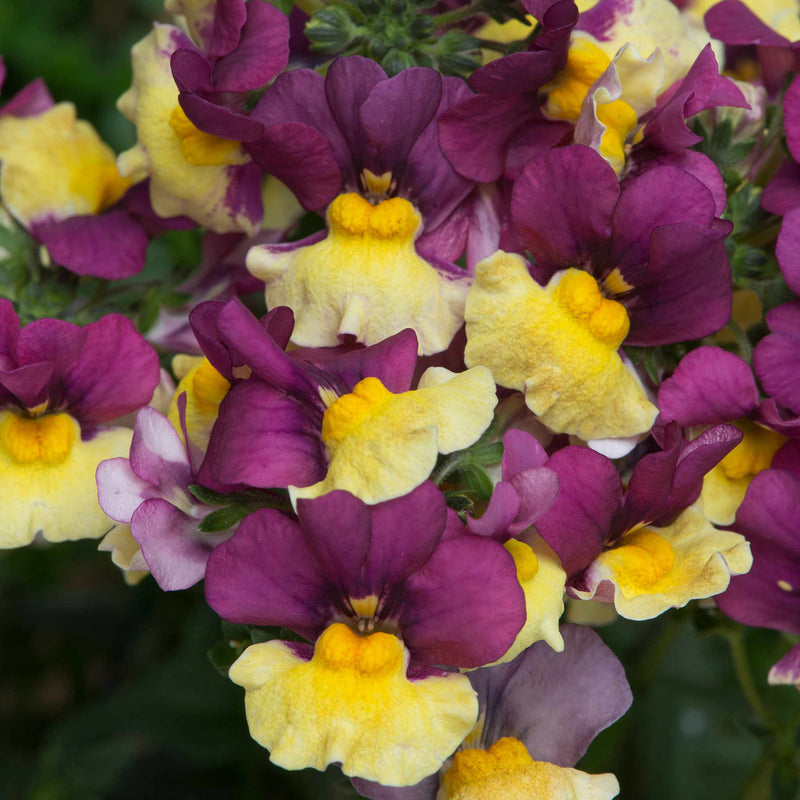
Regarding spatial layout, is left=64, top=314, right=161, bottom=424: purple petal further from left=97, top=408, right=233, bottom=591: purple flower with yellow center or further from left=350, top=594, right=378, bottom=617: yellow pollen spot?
left=350, top=594, right=378, bottom=617: yellow pollen spot

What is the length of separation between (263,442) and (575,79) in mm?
286

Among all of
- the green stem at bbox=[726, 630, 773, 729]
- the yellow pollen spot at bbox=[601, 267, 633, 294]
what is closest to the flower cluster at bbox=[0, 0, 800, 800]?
the yellow pollen spot at bbox=[601, 267, 633, 294]

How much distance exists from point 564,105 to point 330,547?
0.30 m

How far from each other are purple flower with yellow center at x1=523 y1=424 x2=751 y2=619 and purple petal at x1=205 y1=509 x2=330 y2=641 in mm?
125

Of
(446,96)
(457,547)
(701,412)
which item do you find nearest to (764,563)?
(701,412)

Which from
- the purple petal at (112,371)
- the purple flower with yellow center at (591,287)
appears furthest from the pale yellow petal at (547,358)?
the purple petal at (112,371)

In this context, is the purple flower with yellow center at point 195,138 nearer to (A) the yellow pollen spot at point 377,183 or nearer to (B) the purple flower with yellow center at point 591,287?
(A) the yellow pollen spot at point 377,183

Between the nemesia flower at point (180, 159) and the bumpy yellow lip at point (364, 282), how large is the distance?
6 cm

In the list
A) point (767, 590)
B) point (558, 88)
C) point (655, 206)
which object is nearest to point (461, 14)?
point (558, 88)

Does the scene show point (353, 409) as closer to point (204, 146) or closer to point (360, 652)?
point (360, 652)

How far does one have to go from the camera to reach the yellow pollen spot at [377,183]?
72cm

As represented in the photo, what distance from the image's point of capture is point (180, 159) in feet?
2.48

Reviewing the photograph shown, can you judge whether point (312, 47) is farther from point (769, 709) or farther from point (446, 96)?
point (769, 709)

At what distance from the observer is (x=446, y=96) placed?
2.31ft
